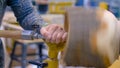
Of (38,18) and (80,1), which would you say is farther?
(80,1)

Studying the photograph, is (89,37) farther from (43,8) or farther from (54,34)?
(43,8)

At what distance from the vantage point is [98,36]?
0.74 metres

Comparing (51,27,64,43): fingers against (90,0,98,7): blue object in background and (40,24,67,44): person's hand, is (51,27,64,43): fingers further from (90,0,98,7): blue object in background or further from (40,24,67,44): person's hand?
(90,0,98,7): blue object in background

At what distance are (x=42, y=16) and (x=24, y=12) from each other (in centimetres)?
221

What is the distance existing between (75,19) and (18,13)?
495 millimetres

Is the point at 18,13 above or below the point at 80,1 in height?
above

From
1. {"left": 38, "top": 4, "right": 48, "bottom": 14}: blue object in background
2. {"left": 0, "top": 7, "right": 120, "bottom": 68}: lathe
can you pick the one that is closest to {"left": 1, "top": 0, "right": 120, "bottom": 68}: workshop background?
{"left": 38, "top": 4, "right": 48, "bottom": 14}: blue object in background

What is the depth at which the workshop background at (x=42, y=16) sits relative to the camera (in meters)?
3.00

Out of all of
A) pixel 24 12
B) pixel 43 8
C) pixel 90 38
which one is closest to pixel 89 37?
pixel 90 38

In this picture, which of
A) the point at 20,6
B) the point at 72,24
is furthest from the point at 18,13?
the point at 72,24

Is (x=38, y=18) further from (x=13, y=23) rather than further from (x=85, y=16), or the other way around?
(x=13, y=23)

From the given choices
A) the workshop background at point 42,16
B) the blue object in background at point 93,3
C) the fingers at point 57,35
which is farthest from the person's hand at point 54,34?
the blue object in background at point 93,3

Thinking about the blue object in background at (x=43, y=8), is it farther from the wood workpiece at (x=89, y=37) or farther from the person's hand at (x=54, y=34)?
the wood workpiece at (x=89, y=37)

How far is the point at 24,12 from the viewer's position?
3.83ft
